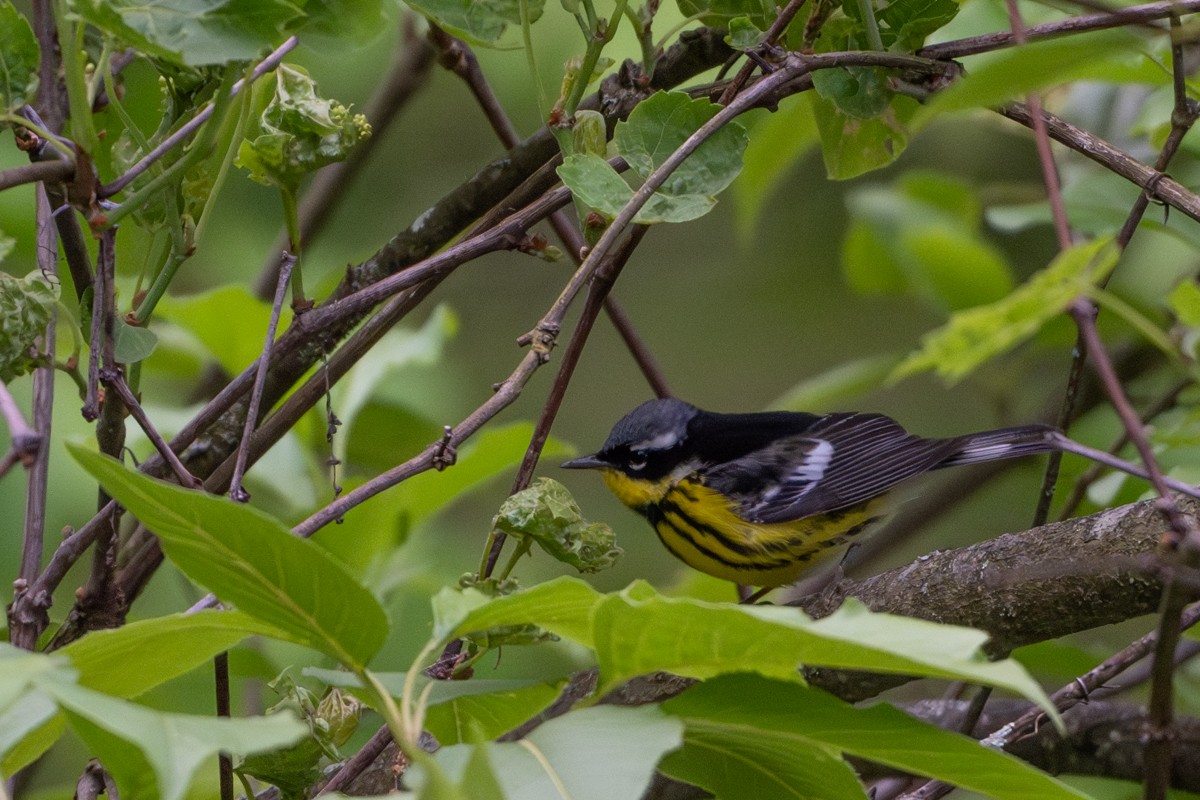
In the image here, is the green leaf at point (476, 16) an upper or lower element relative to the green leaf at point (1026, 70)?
upper

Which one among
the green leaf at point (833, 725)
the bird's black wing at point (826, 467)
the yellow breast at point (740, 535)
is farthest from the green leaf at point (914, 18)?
the yellow breast at point (740, 535)

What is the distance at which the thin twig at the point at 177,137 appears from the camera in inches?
50.7

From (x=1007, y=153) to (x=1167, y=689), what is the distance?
4648 millimetres

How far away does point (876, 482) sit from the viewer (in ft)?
9.35

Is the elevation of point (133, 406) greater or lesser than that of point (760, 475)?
greater

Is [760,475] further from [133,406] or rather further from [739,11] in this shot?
[133,406]

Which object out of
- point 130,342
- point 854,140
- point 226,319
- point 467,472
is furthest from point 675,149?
point 226,319

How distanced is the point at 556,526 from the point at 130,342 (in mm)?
551

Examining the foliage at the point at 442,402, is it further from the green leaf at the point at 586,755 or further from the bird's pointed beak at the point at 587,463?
the bird's pointed beak at the point at 587,463

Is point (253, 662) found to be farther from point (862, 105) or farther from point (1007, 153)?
point (1007, 153)

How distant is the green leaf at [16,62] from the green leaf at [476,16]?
47 cm

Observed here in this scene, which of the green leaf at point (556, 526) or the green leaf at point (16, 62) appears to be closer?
the green leaf at point (16, 62)

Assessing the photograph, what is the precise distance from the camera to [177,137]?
1.33 meters

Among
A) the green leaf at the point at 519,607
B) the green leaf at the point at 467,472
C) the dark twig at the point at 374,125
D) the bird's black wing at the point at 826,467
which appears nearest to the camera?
the green leaf at the point at 519,607
